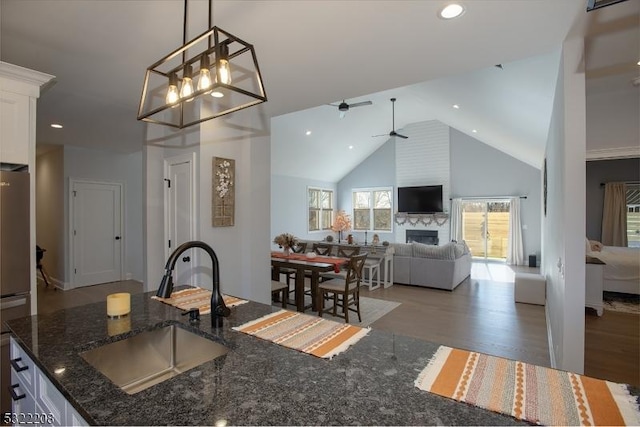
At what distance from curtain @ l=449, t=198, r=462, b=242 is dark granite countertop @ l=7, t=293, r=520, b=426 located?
29.9ft

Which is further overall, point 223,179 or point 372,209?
point 372,209

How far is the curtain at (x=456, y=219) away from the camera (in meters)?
9.64

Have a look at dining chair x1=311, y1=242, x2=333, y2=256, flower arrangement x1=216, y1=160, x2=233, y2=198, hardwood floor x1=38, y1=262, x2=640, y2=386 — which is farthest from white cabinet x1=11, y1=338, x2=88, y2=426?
dining chair x1=311, y1=242, x2=333, y2=256

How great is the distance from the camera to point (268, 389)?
95 centimetres

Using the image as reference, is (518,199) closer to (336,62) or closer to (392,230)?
(392,230)

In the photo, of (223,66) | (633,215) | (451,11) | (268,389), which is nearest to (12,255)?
(223,66)

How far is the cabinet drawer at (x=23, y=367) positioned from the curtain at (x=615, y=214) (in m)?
10.2

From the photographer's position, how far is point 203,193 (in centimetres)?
335

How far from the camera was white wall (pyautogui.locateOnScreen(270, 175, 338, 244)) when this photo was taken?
9109mm

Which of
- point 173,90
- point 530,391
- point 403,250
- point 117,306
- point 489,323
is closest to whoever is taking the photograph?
point 530,391

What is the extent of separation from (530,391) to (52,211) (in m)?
7.80

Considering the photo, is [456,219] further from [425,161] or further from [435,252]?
[435,252]

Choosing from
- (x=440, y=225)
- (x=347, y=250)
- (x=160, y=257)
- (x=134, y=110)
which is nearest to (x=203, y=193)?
(x=160, y=257)

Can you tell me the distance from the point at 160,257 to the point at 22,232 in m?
1.71
